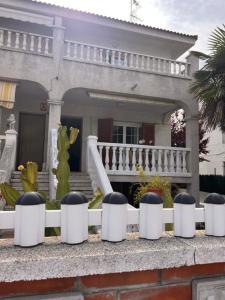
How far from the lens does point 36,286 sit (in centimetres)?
138

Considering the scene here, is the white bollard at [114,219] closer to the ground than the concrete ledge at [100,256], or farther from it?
farther from it

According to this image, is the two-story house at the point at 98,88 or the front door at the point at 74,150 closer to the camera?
the two-story house at the point at 98,88

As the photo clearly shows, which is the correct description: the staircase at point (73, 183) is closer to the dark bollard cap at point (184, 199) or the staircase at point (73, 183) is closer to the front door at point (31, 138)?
the front door at point (31, 138)

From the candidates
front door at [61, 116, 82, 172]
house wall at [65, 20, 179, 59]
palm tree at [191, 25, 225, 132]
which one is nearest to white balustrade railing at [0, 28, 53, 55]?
house wall at [65, 20, 179, 59]

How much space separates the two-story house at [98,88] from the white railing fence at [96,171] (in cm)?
3

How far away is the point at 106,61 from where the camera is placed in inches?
448

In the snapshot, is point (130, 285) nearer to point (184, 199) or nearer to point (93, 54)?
Result: point (184, 199)

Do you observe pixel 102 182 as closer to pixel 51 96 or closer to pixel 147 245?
pixel 51 96

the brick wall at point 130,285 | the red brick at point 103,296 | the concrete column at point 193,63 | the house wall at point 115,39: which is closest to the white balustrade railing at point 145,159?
the concrete column at point 193,63

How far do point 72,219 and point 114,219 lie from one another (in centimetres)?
27

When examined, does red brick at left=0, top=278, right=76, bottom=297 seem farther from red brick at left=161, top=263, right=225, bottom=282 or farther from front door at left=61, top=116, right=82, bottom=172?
front door at left=61, top=116, right=82, bottom=172

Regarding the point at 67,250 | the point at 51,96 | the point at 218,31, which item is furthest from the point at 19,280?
the point at 218,31

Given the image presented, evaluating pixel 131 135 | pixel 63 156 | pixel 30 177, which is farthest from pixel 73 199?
pixel 131 135

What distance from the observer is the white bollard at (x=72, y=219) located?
5.35ft
